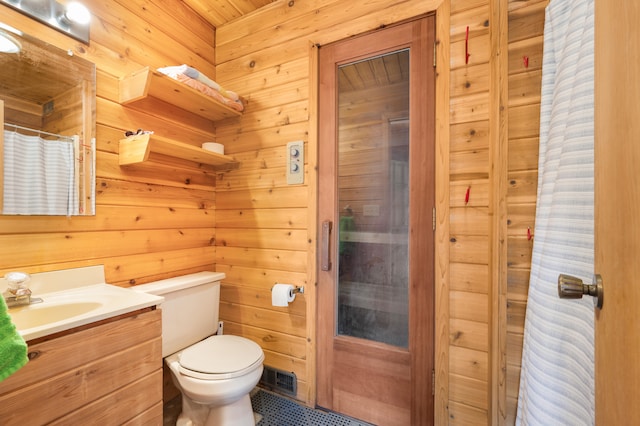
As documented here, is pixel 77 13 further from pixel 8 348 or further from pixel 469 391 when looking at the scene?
pixel 469 391

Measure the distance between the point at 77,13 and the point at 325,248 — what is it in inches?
67.5

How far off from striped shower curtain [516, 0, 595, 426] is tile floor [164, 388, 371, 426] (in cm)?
97

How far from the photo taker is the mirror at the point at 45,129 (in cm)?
121

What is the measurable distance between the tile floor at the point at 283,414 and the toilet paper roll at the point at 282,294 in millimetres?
641

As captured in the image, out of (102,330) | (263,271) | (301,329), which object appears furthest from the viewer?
(263,271)

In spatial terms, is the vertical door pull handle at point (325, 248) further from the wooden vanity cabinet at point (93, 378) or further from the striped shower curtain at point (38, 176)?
the striped shower curtain at point (38, 176)

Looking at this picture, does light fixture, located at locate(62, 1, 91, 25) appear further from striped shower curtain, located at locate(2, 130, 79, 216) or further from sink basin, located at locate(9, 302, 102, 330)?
sink basin, located at locate(9, 302, 102, 330)

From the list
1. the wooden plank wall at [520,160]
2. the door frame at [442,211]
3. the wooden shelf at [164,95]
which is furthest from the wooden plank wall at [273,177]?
the wooden plank wall at [520,160]

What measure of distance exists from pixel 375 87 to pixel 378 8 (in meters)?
0.43

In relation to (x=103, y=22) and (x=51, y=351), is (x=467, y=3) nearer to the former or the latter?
(x=103, y=22)

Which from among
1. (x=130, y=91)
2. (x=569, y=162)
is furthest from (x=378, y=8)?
(x=130, y=91)

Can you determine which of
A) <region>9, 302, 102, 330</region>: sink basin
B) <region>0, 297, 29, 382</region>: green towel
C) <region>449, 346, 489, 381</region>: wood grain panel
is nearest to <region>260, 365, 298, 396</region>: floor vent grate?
<region>449, 346, 489, 381</region>: wood grain panel

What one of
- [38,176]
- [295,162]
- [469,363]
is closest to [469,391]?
[469,363]

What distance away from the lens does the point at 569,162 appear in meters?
0.93
